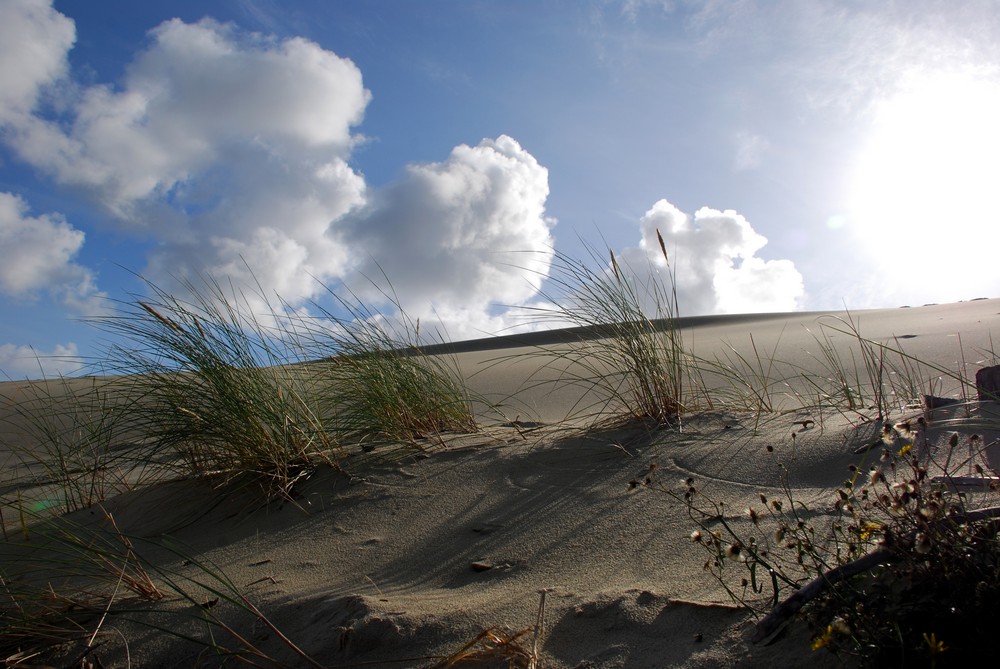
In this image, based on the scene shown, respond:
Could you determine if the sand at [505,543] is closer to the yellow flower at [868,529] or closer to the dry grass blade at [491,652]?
the dry grass blade at [491,652]

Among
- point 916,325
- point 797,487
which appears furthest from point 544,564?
point 916,325

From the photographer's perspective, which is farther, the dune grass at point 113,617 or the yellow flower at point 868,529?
the dune grass at point 113,617

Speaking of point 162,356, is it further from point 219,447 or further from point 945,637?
point 945,637

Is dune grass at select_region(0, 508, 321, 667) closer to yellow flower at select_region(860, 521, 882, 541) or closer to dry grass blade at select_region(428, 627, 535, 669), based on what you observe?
dry grass blade at select_region(428, 627, 535, 669)

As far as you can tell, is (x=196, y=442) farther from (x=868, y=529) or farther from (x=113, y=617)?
(x=868, y=529)

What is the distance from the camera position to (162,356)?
3250mm

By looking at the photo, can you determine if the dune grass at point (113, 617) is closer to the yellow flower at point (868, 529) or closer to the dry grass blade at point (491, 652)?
the dry grass blade at point (491, 652)

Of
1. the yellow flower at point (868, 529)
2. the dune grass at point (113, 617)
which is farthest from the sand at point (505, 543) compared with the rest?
the yellow flower at point (868, 529)

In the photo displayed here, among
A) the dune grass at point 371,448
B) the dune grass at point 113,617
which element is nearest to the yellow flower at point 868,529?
the dune grass at point 371,448

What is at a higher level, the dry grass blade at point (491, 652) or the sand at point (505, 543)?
the sand at point (505, 543)

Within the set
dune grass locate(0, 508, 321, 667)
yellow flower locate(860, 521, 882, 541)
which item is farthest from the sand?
yellow flower locate(860, 521, 882, 541)

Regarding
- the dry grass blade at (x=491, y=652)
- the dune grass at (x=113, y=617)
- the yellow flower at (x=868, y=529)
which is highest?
the yellow flower at (x=868, y=529)

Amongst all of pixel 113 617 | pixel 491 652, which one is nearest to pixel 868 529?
pixel 491 652

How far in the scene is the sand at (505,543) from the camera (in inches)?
62.5
